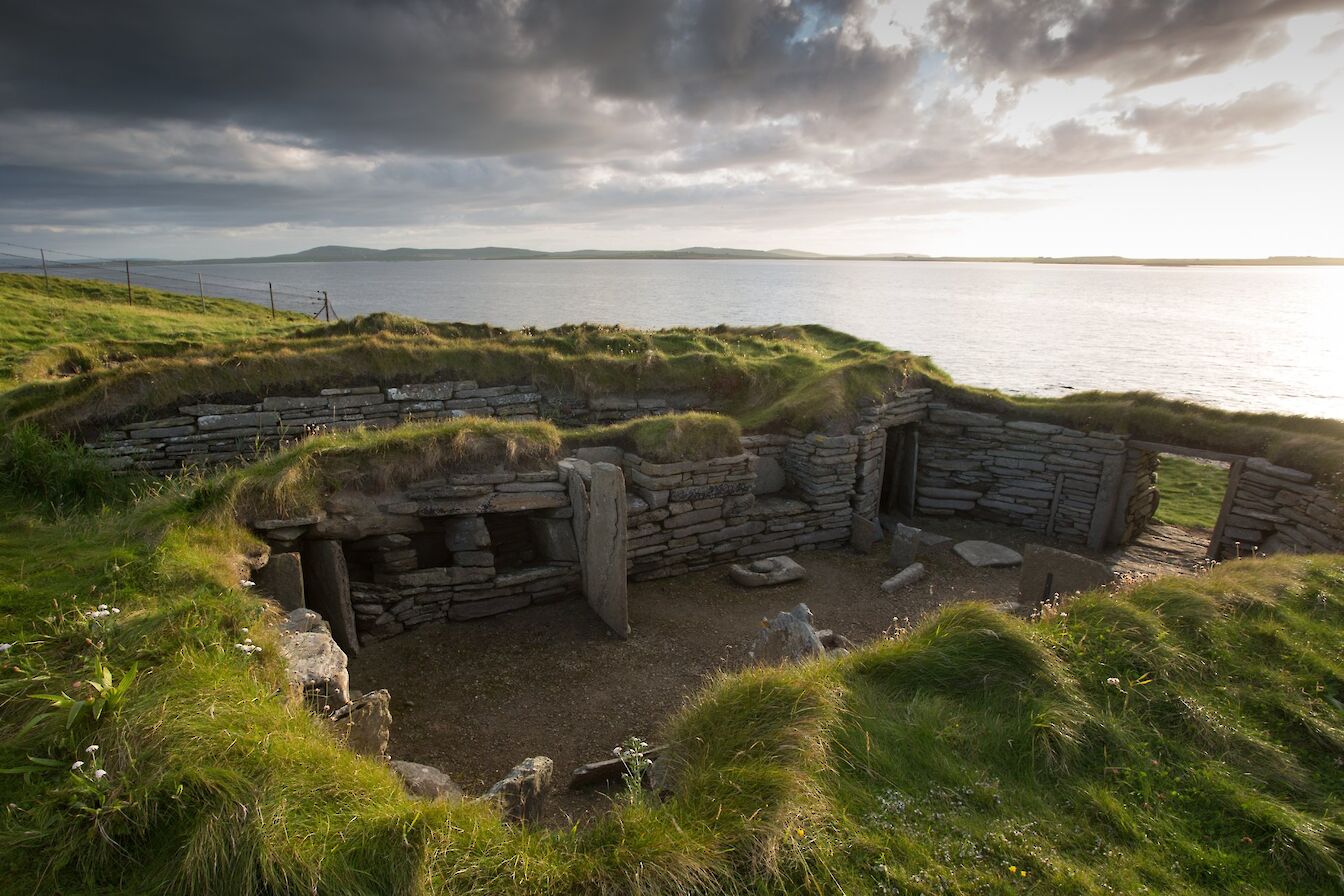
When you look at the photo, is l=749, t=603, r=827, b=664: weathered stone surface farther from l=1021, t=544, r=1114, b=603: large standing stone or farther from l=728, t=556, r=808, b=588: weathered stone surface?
l=1021, t=544, r=1114, b=603: large standing stone

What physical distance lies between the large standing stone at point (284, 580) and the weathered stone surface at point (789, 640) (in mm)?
5062

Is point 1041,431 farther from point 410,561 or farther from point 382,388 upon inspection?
point 382,388

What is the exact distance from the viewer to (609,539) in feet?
28.2

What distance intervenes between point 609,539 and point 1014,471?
9.56m

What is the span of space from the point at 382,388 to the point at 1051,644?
42.6 feet

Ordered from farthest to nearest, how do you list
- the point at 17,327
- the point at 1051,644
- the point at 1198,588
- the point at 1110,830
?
the point at 17,327, the point at 1198,588, the point at 1051,644, the point at 1110,830

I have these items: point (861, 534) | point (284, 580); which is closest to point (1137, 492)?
Answer: point (861, 534)

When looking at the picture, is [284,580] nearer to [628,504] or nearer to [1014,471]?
[628,504]

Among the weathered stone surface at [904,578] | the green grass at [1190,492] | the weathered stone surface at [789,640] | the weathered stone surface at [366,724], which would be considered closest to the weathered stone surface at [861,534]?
the weathered stone surface at [904,578]

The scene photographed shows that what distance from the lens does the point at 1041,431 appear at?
43.8 ft

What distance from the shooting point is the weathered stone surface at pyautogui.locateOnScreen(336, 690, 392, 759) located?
16.1ft

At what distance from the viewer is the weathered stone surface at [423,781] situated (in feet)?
15.4

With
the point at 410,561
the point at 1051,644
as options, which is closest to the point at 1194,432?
the point at 1051,644

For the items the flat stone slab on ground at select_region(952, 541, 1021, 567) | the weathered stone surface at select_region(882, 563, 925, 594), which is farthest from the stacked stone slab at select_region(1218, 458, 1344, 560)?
the weathered stone surface at select_region(882, 563, 925, 594)
